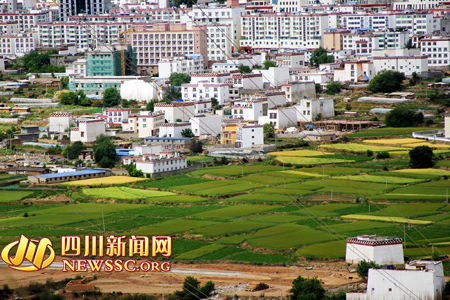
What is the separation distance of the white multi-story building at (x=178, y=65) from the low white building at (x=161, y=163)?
1695 cm

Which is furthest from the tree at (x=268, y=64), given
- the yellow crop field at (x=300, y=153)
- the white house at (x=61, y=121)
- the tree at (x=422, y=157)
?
the tree at (x=422, y=157)

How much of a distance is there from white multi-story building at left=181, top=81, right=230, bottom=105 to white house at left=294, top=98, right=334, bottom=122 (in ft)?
15.0

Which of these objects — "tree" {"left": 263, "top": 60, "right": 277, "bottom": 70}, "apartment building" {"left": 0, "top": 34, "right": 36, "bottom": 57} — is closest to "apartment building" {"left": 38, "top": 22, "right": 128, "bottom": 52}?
"apartment building" {"left": 0, "top": 34, "right": 36, "bottom": 57}

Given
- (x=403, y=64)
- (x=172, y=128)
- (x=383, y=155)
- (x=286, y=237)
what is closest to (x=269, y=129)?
(x=172, y=128)

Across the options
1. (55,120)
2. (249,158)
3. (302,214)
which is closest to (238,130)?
(249,158)

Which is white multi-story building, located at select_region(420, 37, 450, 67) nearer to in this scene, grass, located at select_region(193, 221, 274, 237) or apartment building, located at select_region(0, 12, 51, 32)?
grass, located at select_region(193, 221, 274, 237)

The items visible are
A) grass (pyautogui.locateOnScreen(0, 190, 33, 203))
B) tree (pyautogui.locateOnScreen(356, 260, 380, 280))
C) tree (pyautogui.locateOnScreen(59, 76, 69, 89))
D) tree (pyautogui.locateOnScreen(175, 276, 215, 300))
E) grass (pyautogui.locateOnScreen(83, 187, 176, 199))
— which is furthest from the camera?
tree (pyautogui.locateOnScreen(59, 76, 69, 89))

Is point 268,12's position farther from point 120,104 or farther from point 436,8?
point 120,104

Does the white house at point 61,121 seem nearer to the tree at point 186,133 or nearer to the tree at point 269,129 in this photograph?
the tree at point 186,133

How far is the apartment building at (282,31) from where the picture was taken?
172ft

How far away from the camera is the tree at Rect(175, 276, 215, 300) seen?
1633cm

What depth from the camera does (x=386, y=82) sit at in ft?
130

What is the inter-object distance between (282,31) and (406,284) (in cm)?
3931

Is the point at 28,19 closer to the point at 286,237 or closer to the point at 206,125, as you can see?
the point at 206,125
